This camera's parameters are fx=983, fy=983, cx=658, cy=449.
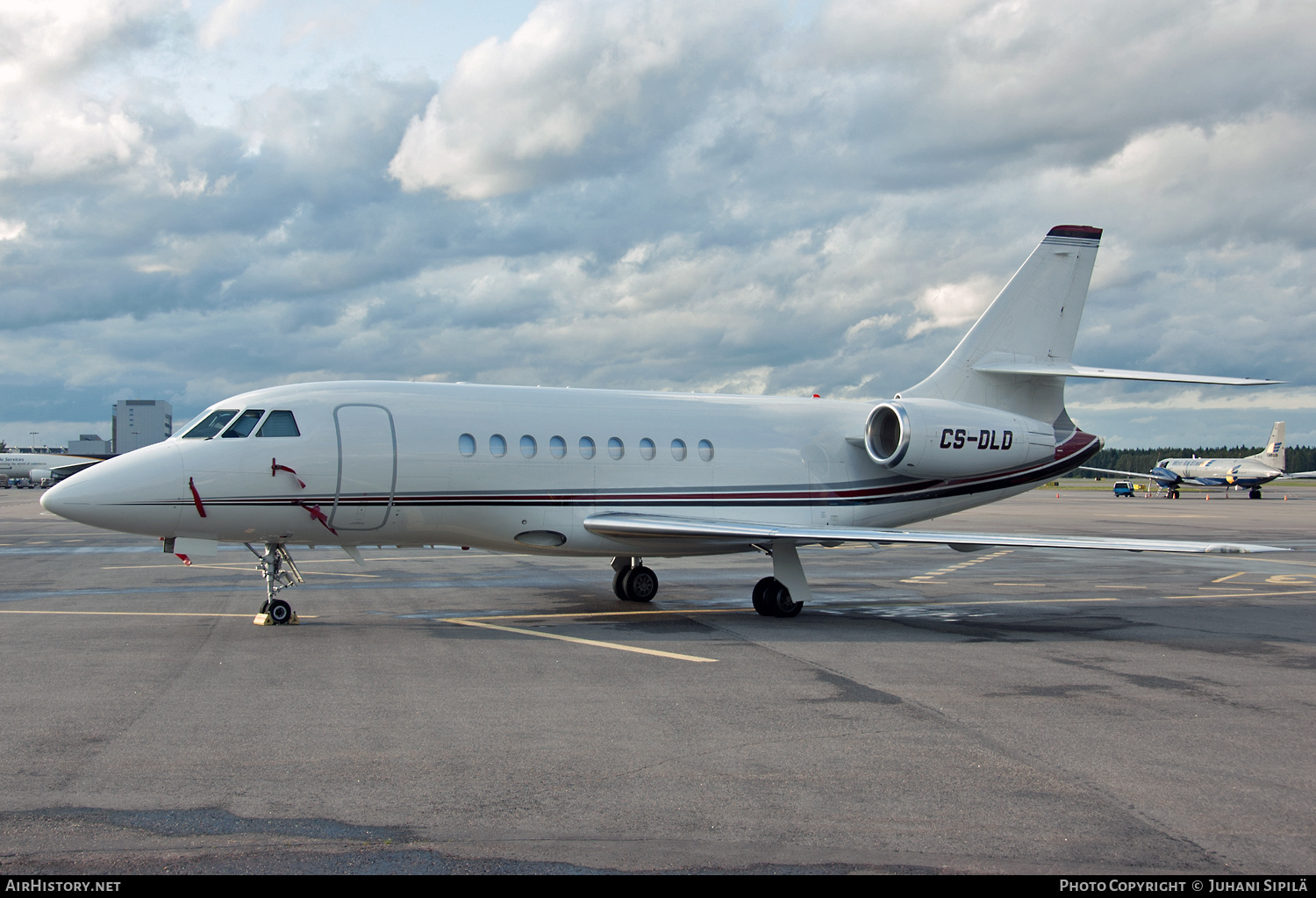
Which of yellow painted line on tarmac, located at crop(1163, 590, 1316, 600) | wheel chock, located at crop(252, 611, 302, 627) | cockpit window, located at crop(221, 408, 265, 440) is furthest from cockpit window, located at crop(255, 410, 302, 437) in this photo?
yellow painted line on tarmac, located at crop(1163, 590, 1316, 600)

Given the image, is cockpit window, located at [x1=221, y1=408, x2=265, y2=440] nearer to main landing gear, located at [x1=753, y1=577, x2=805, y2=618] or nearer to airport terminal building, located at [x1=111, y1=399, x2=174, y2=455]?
main landing gear, located at [x1=753, y1=577, x2=805, y2=618]

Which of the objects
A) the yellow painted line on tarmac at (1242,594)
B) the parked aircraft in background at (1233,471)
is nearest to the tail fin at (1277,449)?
the parked aircraft in background at (1233,471)

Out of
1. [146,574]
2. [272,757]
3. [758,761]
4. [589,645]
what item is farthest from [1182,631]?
[146,574]

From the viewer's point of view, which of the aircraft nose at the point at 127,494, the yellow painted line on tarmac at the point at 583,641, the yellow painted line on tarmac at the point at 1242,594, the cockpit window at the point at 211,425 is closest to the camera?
the yellow painted line on tarmac at the point at 583,641

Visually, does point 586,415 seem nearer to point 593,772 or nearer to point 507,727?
point 507,727

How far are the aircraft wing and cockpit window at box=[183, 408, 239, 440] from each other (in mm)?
5214

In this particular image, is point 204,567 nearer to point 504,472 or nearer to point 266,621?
point 266,621

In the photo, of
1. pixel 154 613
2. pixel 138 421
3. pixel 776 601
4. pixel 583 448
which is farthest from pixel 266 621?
pixel 138 421

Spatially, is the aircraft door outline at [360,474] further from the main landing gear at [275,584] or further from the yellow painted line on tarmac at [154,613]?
the yellow painted line on tarmac at [154,613]

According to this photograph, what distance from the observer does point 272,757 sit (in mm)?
6961

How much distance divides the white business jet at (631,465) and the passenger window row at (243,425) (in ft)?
0.09

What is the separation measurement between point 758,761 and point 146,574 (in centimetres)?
1705

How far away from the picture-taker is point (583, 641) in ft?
40.4

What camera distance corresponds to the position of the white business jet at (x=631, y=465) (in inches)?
512
